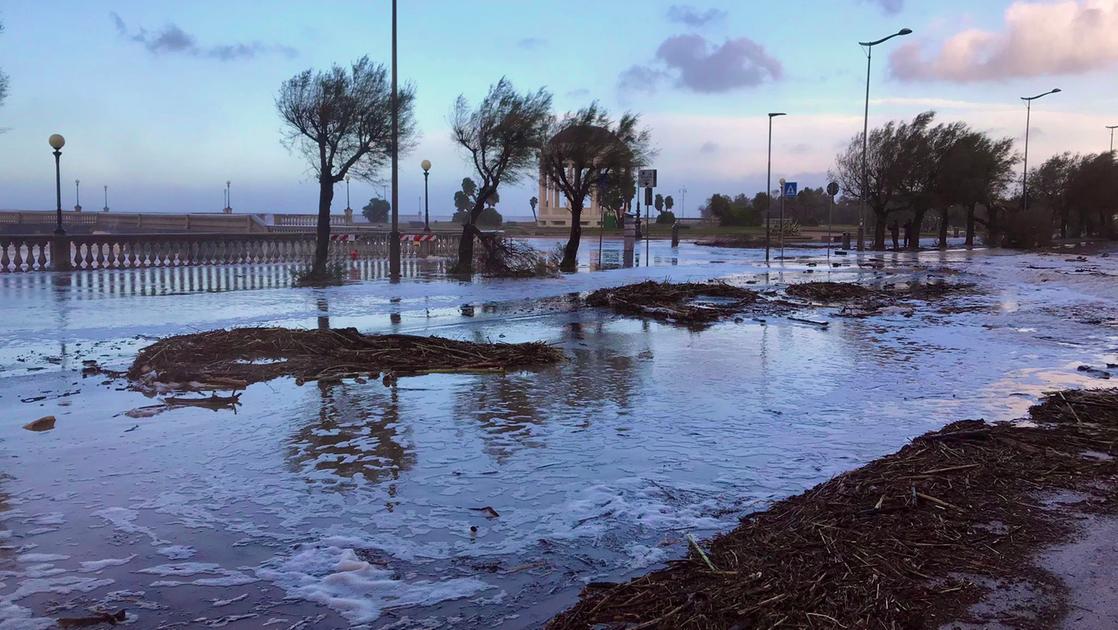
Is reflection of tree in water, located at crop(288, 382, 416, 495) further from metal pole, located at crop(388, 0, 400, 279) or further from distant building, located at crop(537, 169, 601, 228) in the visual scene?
distant building, located at crop(537, 169, 601, 228)

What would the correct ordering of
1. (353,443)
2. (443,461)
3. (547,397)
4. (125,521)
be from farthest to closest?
1. (547,397)
2. (353,443)
3. (443,461)
4. (125,521)

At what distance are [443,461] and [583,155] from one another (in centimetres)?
2373

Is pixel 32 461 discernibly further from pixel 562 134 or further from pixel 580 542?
pixel 562 134

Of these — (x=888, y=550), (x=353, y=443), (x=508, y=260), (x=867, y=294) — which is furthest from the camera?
(x=508, y=260)

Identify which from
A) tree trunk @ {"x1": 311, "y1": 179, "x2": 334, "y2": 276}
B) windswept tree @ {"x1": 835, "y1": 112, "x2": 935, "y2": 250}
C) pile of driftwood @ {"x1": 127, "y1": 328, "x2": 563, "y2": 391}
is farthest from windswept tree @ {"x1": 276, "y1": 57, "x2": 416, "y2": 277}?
windswept tree @ {"x1": 835, "y1": 112, "x2": 935, "y2": 250}

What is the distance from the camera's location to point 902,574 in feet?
12.6

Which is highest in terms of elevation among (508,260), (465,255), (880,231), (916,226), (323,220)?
(916,226)

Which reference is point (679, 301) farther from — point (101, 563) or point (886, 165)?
point (886, 165)

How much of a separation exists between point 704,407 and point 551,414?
4.95 feet

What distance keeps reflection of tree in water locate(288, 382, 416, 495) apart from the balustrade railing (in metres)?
22.6

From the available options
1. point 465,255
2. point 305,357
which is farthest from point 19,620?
point 465,255

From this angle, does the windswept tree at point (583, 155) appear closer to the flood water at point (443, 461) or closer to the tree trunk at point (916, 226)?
the flood water at point (443, 461)

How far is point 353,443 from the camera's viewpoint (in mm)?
6457

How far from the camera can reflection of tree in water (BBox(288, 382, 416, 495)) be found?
5734mm
